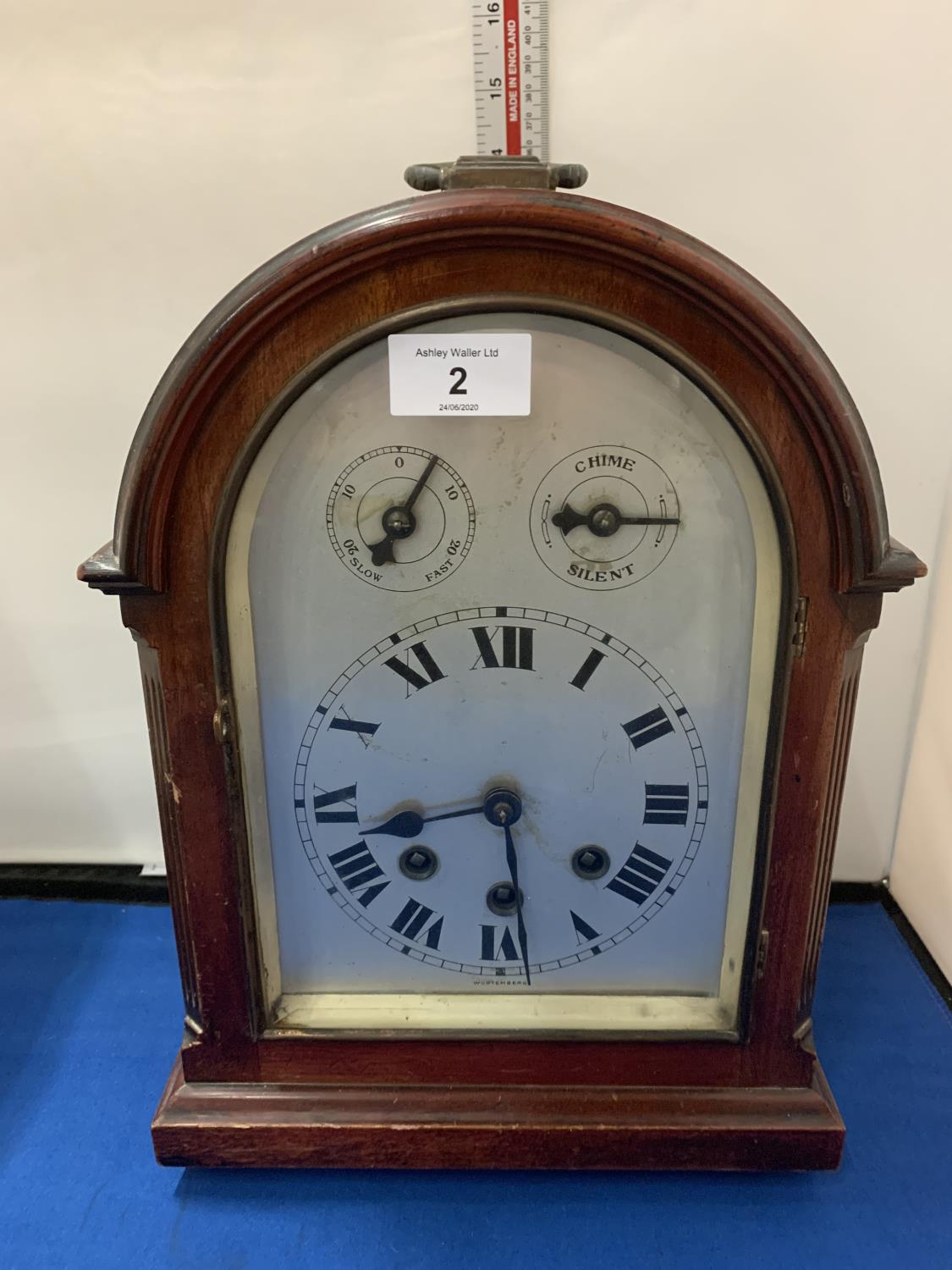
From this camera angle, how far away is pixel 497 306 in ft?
2.02

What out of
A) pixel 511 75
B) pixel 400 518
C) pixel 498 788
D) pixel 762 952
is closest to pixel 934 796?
pixel 762 952

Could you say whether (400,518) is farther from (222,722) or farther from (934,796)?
(934,796)

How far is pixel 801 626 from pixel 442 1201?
59 centimetres

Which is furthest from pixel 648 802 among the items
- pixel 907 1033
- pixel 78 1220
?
pixel 78 1220

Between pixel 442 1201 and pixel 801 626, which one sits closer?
pixel 801 626

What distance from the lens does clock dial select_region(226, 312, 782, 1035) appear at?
26.1 inches

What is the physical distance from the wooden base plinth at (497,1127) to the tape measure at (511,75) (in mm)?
917

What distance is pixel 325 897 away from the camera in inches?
31.1

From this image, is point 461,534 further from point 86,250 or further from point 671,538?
point 86,250

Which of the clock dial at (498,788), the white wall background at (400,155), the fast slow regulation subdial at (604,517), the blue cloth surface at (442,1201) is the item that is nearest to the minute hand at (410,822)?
the clock dial at (498,788)

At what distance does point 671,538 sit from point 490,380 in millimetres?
183

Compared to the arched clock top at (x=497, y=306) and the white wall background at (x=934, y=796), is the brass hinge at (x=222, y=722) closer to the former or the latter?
the arched clock top at (x=497, y=306)

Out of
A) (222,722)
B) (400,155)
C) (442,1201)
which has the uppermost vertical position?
(400,155)

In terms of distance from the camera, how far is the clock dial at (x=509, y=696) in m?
0.66
